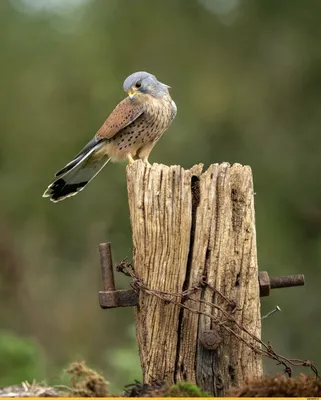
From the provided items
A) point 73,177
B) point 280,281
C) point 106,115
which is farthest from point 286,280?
point 106,115

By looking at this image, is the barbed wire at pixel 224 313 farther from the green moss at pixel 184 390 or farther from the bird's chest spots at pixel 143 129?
the bird's chest spots at pixel 143 129

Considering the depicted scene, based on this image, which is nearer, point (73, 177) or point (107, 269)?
point (107, 269)

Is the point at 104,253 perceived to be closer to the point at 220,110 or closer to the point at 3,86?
the point at 220,110

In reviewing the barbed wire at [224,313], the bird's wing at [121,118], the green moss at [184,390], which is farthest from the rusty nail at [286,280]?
the bird's wing at [121,118]

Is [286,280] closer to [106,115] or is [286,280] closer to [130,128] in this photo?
[130,128]

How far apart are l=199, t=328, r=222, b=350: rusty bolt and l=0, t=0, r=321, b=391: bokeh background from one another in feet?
18.6

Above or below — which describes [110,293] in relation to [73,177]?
below

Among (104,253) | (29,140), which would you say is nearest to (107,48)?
(29,140)

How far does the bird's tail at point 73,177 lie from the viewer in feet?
17.3

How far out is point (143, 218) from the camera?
3.68 m

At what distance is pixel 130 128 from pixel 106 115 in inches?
182

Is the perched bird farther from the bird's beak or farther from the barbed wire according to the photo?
the barbed wire

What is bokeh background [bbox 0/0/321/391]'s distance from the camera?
32.4ft

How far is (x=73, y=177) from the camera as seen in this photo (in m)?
5.35
